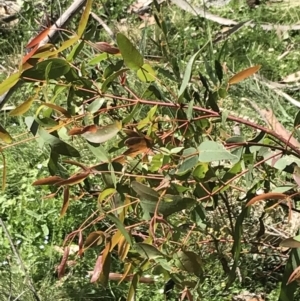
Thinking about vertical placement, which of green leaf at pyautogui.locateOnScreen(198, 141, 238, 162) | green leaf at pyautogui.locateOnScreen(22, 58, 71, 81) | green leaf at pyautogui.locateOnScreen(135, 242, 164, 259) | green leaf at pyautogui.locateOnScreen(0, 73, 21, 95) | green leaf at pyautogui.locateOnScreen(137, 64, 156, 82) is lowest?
green leaf at pyautogui.locateOnScreen(135, 242, 164, 259)

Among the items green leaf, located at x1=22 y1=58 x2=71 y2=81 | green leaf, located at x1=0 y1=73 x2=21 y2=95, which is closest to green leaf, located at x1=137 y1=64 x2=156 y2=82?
green leaf, located at x1=22 y1=58 x2=71 y2=81

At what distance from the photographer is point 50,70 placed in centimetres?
144

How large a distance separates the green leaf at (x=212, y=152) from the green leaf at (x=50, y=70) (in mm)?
335

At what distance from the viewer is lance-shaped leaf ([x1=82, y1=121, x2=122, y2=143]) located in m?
1.41

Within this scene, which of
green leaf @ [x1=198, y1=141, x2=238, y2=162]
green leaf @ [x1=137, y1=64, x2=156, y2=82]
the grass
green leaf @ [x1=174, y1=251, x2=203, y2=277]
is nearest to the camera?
green leaf @ [x1=198, y1=141, x2=238, y2=162]

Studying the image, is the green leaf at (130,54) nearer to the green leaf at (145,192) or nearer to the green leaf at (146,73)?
the green leaf at (146,73)

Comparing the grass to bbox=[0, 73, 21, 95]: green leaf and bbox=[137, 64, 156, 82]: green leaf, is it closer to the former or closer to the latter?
bbox=[137, 64, 156, 82]: green leaf

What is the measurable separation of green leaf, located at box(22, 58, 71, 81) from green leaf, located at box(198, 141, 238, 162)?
1.10ft

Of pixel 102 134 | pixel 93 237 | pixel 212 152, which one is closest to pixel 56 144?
pixel 102 134

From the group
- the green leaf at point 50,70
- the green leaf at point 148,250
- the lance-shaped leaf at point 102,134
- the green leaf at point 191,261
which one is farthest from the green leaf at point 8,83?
the green leaf at point 191,261

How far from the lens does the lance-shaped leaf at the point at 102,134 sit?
1411 mm

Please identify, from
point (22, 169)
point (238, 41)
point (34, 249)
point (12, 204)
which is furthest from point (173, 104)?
point (238, 41)

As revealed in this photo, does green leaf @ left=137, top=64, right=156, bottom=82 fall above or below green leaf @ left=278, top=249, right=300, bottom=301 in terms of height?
above

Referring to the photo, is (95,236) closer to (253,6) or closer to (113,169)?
(113,169)
